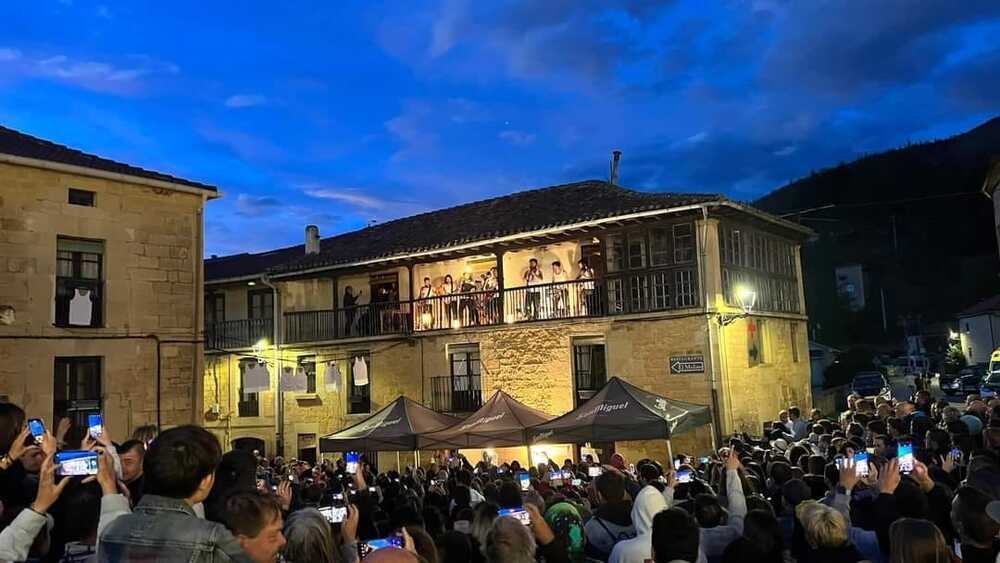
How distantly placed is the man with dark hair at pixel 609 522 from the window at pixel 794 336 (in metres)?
16.8

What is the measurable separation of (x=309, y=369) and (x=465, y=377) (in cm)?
591

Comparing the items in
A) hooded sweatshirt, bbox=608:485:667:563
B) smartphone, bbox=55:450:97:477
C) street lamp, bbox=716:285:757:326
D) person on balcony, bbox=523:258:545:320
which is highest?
person on balcony, bbox=523:258:545:320

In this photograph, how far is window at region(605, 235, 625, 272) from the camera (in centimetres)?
1831

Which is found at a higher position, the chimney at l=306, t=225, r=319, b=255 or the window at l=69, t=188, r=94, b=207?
the chimney at l=306, t=225, r=319, b=255

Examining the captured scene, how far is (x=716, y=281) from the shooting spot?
16828 mm

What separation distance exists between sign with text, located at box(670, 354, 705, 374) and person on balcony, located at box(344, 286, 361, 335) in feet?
33.5

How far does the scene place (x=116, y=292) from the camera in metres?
15.0

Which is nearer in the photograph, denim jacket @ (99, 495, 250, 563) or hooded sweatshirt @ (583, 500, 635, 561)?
denim jacket @ (99, 495, 250, 563)

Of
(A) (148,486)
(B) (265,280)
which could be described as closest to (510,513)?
(A) (148,486)

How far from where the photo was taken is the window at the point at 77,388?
14.3 meters

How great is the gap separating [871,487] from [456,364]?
1616cm

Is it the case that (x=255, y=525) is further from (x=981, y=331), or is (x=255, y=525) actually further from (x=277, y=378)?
(x=981, y=331)

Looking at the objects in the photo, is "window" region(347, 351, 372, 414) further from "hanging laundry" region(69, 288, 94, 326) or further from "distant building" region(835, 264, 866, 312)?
"distant building" region(835, 264, 866, 312)

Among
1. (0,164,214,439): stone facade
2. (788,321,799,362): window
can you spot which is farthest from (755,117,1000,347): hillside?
(0,164,214,439): stone facade
